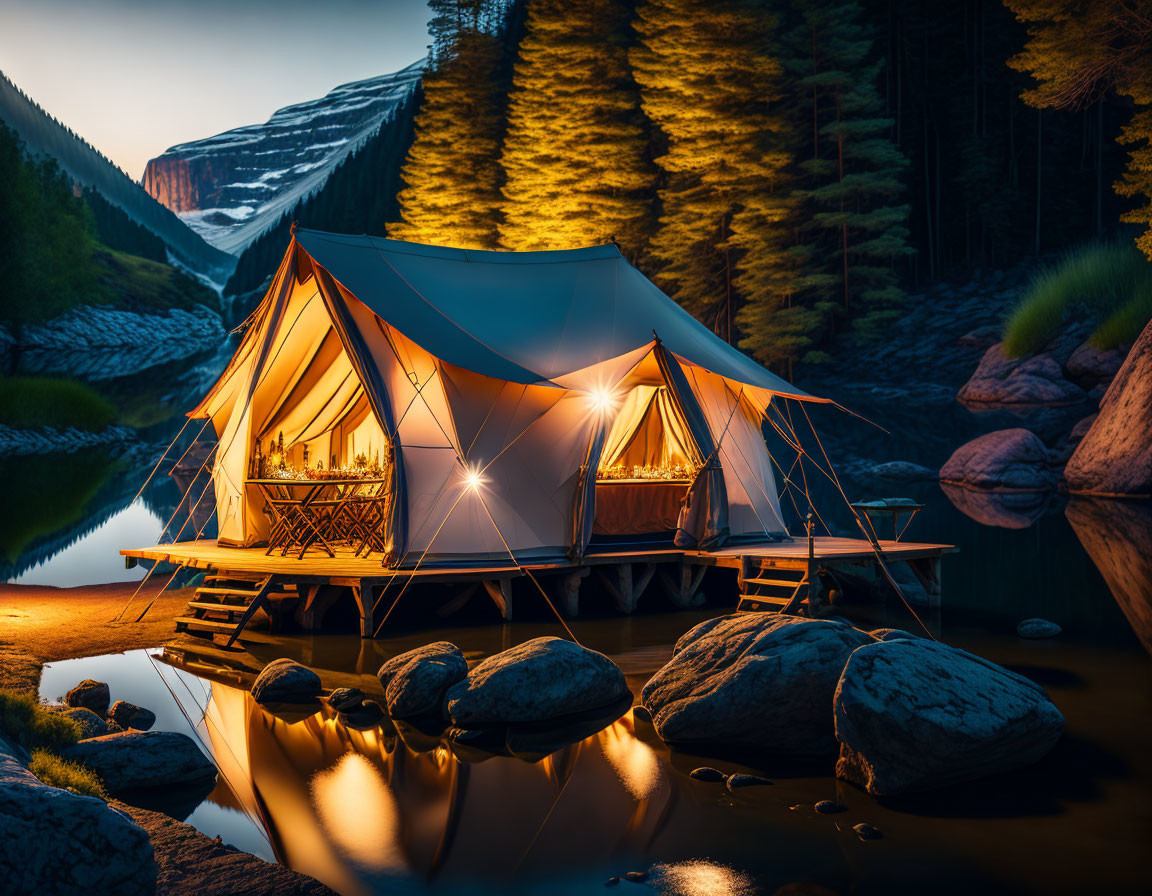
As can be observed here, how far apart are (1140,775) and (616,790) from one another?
→ 9.25ft

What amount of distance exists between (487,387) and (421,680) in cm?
413

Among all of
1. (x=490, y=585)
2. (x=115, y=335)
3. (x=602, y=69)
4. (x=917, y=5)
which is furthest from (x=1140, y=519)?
(x=115, y=335)

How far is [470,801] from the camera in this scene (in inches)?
200

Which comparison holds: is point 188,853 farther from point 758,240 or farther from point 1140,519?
point 758,240

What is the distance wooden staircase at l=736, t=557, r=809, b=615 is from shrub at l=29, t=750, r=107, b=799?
601cm

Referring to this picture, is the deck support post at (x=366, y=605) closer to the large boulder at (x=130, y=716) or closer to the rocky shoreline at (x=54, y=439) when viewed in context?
the large boulder at (x=130, y=716)

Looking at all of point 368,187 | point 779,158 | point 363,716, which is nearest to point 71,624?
point 363,716

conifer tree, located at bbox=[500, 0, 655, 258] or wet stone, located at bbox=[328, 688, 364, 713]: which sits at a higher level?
conifer tree, located at bbox=[500, 0, 655, 258]

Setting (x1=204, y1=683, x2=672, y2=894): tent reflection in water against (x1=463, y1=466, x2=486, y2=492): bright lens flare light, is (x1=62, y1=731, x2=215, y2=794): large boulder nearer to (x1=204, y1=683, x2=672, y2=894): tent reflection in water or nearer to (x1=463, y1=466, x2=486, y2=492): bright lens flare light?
(x1=204, y1=683, x2=672, y2=894): tent reflection in water

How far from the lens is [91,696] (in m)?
6.70

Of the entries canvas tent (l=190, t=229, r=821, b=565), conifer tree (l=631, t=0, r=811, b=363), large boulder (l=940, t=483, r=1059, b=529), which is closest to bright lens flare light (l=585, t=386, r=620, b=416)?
canvas tent (l=190, t=229, r=821, b=565)

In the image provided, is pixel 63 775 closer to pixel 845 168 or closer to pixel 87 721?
pixel 87 721

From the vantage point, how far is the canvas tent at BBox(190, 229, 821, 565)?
980 cm

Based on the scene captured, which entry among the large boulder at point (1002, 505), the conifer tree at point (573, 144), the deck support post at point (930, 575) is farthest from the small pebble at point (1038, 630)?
the conifer tree at point (573, 144)
